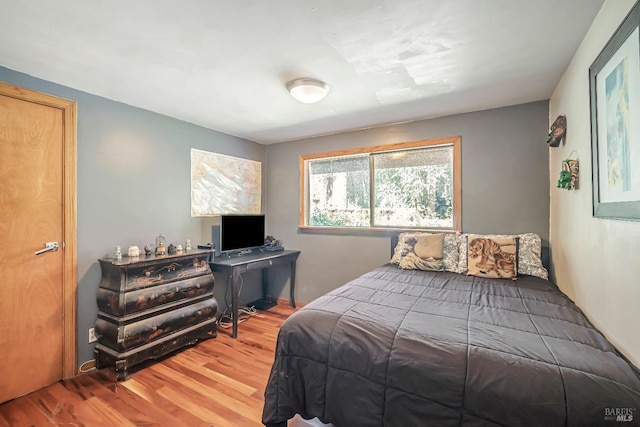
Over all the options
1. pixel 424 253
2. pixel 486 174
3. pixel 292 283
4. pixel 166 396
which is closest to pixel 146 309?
pixel 166 396

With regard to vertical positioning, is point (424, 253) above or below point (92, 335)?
above

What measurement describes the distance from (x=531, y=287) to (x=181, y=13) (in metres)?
2.90

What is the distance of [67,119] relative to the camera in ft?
7.44

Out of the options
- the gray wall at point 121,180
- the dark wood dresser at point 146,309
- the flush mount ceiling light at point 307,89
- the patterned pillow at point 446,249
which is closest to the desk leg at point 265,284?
the gray wall at point 121,180

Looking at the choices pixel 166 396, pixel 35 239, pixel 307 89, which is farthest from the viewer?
pixel 307 89

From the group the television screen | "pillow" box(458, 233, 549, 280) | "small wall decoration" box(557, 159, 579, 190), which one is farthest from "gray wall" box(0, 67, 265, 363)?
"small wall decoration" box(557, 159, 579, 190)

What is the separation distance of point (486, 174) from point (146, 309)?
3.43 metres

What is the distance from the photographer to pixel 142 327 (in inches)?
91.2

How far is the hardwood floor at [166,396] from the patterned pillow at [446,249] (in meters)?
1.62

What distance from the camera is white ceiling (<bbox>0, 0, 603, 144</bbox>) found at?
143cm

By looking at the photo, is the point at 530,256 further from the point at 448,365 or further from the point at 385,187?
the point at 448,365

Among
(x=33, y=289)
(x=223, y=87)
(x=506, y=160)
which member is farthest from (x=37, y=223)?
(x=506, y=160)

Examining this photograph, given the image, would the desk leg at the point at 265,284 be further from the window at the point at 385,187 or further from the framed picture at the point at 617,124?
the framed picture at the point at 617,124

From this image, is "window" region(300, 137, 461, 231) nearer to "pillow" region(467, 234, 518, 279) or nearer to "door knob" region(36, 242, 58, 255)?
A: "pillow" region(467, 234, 518, 279)
